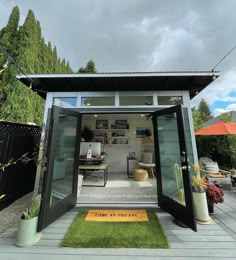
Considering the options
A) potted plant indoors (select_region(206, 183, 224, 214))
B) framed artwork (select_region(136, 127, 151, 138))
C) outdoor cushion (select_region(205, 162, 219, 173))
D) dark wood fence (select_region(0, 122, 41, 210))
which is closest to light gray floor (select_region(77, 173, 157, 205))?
potted plant indoors (select_region(206, 183, 224, 214))

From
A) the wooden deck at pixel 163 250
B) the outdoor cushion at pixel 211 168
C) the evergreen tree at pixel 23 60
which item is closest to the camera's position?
the wooden deck at pixel 163 250

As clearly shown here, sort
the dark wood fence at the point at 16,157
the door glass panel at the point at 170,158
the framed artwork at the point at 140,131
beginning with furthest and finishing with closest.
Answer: the framed artwork at the point at 140,131 → the dark wood fence at the point at 16,157 → the door glass panel at the point at 170,158

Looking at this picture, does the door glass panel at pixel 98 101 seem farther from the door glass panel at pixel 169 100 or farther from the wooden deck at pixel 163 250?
the wooden deck at pixel 163 250

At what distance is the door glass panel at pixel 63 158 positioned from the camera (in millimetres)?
2469

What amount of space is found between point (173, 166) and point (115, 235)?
1.54 m

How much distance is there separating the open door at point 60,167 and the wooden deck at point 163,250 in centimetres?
24

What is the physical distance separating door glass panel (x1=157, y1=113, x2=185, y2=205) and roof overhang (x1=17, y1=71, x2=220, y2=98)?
3.38 ft

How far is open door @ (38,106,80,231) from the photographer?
217cm

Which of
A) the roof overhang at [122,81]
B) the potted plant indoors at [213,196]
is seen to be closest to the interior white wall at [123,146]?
the roof overhang at [122,81]

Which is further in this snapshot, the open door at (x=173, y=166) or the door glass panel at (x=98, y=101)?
the door glass panel at (x=98, y=101)

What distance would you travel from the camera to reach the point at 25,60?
8.10 m

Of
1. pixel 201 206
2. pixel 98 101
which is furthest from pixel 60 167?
pixel 201 206

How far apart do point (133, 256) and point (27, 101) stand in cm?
850

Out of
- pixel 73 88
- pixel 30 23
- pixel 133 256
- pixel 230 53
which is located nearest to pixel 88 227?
pixel 133 256
